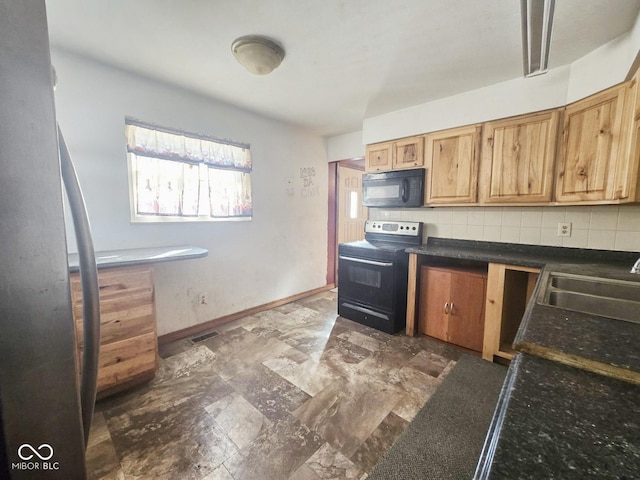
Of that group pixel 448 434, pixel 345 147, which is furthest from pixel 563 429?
pixel 345 147

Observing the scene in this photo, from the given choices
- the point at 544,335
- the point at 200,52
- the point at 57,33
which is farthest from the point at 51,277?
the point at 57,33

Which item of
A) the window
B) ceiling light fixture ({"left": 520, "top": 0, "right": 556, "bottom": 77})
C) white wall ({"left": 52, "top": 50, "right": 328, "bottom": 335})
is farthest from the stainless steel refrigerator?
the window

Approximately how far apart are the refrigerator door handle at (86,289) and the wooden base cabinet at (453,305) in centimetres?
250

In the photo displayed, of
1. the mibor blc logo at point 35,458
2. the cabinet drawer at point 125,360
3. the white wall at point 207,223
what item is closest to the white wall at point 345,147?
the white wall at point 207,223

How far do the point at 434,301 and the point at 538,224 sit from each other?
1111 mm

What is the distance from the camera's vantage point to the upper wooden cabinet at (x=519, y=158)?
2092 mm

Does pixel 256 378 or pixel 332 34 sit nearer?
pixel 332 34

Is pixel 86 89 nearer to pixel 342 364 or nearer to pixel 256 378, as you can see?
pixel 256 378

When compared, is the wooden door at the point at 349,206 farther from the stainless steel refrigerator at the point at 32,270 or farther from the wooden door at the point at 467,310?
the stainless steel refrigerator at the point at 32,270

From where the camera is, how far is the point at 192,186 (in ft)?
8.49

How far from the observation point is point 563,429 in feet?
1.49

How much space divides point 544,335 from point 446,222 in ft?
7.44

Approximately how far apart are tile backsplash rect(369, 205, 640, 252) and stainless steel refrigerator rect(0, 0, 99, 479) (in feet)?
9.77

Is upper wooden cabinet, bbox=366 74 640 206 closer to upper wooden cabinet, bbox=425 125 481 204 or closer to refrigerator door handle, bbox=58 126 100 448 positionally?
upper wooden cabinet, bbox=425 125 481 204
